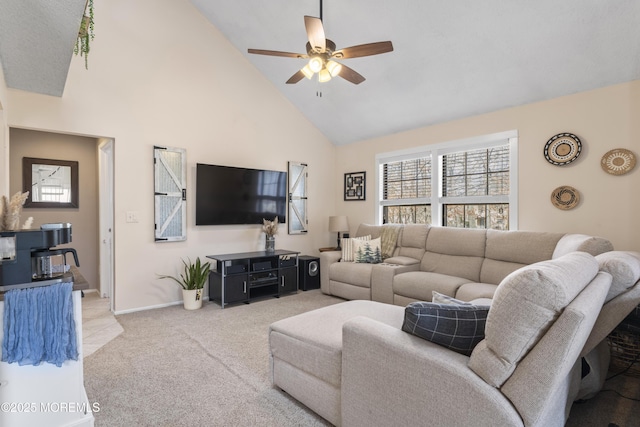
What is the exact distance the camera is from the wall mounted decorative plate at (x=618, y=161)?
10.1ft

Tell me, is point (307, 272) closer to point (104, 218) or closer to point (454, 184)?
point (454, 184)

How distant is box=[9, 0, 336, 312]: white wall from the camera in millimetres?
3596

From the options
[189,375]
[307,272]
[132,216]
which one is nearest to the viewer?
[189,375]

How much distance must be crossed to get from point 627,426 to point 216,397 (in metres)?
2.42

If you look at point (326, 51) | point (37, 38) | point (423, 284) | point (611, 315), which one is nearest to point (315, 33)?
point (326, 51)

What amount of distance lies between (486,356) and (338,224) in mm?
4207

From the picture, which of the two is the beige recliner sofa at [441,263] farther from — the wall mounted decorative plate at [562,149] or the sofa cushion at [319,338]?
the sofa cushion at [319,338]

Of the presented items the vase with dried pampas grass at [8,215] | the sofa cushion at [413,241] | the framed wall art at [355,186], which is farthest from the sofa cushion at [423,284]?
the vase with dried pampas grass at [8,215]

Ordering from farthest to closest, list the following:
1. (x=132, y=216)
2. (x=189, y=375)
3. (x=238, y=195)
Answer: (x=238, y=195)
(x=132, y=216)
(x=189, y=375)

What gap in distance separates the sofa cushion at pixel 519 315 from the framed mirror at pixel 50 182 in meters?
5.39

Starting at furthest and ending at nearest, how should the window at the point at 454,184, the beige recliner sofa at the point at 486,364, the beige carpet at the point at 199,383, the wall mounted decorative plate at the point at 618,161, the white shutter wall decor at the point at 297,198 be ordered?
the white shutter wall decor at the point at 297,198, the window at the point at 454,184, the wall mounted decorative plate at the point at 618,161, the beige carpet at the point at 199,383, the beige recliner sofa at the point at 486,364

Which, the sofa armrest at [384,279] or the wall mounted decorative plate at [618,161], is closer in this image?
the wall mounted decorative plate at [618,161]

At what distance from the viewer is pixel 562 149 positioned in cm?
349

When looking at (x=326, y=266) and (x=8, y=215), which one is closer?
(x=8, y=215)
